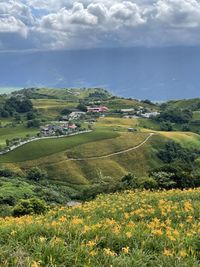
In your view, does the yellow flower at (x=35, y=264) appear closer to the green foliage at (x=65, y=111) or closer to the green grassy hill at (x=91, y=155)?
the green grassy hill at (x=91, y=155)

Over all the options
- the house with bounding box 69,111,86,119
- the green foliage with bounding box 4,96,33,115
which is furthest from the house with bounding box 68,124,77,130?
the green foliage with bounding box 4,96,33,115

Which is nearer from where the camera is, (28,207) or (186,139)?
(28,207)

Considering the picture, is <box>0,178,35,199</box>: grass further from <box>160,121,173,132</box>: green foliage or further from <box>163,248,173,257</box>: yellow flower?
<box>160,121,173,132</box>: green foliage

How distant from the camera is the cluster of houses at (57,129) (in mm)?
137375

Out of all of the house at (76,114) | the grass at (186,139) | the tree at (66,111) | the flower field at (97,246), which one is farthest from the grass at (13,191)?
the tree at (66,111)

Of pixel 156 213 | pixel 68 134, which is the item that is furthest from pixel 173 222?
pixel 68 134

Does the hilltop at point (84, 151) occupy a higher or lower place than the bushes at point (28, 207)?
lower

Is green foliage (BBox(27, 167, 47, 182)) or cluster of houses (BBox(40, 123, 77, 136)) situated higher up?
cluster of houses (BBox(40, 123, 77, 136))

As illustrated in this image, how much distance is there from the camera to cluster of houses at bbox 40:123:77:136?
5408 inches

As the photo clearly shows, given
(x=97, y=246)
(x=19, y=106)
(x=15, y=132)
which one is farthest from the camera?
(x=19, y=106)

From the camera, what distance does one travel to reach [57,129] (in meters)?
144

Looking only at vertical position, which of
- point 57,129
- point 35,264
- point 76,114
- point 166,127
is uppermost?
point 35,264

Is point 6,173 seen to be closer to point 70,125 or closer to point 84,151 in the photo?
point 84,151

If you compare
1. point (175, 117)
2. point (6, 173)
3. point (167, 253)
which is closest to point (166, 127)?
point (175, 117)
